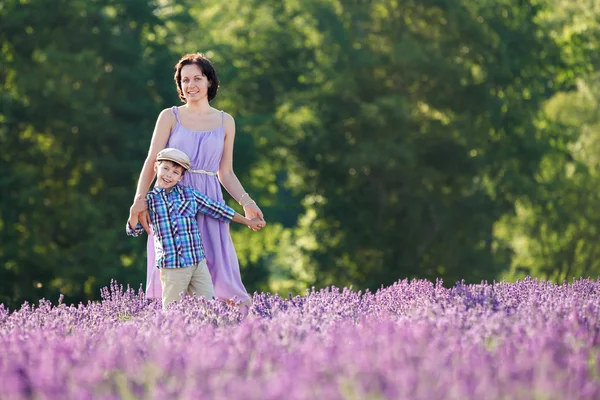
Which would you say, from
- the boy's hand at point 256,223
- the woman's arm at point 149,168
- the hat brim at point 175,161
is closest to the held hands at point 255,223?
the boy's hand at point 256,223

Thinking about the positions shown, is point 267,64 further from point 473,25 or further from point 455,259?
point 455,259

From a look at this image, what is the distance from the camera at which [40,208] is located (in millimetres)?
28172

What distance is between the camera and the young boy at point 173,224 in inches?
293

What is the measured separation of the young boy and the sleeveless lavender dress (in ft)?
0.83

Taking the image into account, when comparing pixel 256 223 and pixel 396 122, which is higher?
pixel 396 122

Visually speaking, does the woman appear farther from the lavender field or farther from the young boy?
the lavender field

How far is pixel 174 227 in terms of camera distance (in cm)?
746

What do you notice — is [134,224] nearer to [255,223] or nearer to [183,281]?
[183,281]

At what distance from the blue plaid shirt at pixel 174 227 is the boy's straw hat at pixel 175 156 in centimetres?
21

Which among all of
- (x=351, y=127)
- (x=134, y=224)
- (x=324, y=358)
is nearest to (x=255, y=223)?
(x=134, y=224)

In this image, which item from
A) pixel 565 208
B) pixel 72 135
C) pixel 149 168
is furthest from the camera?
pixel 565 208

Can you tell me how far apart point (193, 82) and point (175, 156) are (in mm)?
698

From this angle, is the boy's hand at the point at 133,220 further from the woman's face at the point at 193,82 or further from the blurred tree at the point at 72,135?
the blurred tree at the point at 72,135

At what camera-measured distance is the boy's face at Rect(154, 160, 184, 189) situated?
743 cm
